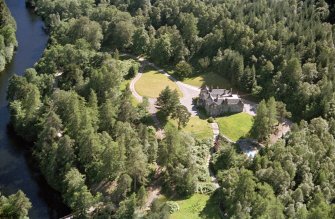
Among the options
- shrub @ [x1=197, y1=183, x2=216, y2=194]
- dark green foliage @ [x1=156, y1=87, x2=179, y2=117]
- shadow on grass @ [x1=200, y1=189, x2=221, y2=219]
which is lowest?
shrub @ [x1=197, y1=183, x2=216, y2=194]

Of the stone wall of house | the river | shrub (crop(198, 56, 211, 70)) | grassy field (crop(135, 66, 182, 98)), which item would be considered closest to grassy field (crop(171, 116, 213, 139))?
the stone wall of house

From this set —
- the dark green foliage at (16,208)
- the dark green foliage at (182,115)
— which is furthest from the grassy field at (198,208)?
the dark green foliage at (16,208)

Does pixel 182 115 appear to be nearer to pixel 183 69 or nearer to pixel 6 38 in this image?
pixel 183 69

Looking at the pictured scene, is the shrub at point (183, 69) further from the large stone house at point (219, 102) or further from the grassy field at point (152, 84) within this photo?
the large stone house at point (219, 102)

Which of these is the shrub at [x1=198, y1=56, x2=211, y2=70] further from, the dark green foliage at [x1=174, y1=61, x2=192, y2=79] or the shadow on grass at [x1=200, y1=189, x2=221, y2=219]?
the shadow on grass at [x1=200, y1=189, x2=221, y2=219]

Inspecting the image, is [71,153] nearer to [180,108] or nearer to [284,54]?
[180,108]
